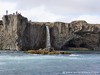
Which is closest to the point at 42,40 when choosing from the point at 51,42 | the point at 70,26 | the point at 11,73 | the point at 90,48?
the point at 51,42

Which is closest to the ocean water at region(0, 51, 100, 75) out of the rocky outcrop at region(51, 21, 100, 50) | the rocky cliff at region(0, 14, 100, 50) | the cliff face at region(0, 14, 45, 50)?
the cliff face at region(0, 14, 45, 50)

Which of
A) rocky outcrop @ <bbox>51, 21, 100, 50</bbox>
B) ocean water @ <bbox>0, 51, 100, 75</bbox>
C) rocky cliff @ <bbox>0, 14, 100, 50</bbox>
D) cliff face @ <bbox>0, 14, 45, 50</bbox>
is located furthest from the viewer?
rocky outcrop @ <bbox>51, 21, 100, 50</bbox>

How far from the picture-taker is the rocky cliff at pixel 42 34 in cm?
13725

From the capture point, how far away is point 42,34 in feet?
483

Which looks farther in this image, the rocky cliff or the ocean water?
the rocky cliff

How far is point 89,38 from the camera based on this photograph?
164 metres

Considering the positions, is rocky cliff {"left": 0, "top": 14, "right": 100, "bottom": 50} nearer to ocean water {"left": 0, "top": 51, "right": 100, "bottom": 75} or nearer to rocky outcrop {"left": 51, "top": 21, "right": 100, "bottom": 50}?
rocky outcrop {"left": 51, "top": 21, "right": 100, "bottom": 50}

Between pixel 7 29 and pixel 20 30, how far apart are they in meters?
5.36

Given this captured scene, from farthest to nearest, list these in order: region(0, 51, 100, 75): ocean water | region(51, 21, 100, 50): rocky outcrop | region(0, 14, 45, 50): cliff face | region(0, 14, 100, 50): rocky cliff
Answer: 1. region(51, 21, 100, 50): rocky outcrop
2. region(0, 14, 100, 50): rocky cliff
3. region(0, 14, 45, 50): cliff face
4. region(0, 51, 100, 75): ocean water

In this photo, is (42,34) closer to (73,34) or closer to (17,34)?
(73,34)

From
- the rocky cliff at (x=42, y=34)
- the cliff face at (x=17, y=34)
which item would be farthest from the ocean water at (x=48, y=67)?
the rocky cliff at (x=42, y=34)

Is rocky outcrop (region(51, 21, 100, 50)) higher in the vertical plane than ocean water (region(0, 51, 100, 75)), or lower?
higher

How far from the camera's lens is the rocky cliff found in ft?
450

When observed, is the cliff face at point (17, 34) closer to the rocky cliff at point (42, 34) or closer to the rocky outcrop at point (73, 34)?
the rocky cliff at point (42, 34)
